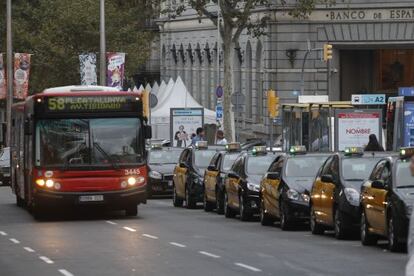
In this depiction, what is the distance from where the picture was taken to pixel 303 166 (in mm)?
26562

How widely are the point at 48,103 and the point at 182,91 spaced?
118ft

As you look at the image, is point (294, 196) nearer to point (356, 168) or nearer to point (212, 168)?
point (356, 168)

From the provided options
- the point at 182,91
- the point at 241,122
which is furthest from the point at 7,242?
the point at 241,122

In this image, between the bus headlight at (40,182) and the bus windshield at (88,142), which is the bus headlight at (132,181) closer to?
the bus windshield at (88,142)

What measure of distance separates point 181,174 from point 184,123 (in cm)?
1790

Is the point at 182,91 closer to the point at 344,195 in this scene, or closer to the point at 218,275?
the point at 344,195

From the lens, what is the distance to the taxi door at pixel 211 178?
3219cm

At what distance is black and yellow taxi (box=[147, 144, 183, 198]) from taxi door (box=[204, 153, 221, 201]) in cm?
662

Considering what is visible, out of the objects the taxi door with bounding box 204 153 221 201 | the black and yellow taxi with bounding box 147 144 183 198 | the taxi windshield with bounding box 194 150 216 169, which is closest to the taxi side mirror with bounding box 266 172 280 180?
the taxi door with bounding box 204 153 221 201

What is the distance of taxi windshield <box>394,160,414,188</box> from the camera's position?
20.2 meters

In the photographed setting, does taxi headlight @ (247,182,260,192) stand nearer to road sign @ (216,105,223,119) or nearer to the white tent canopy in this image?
road sign @ (216,105,223,119)

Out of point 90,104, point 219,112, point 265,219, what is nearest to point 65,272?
point 265,219

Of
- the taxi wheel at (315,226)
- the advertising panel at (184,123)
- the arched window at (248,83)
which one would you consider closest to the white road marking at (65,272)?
the taxi wheel at (315,226)

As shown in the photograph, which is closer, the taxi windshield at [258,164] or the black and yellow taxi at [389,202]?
the black and yellow taxi at [389,202]
